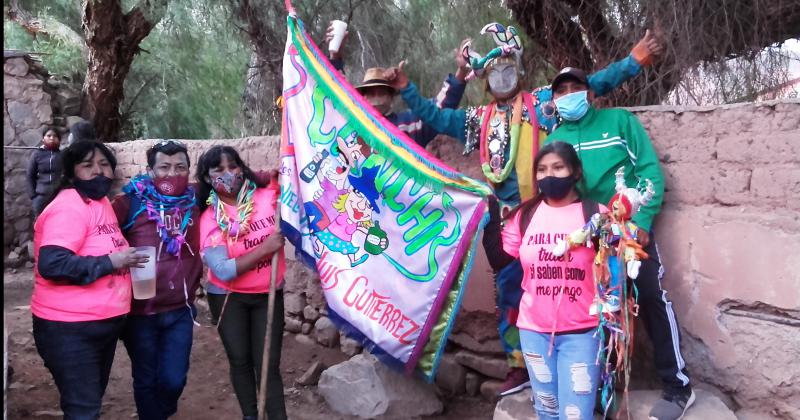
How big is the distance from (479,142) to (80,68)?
38.0ft

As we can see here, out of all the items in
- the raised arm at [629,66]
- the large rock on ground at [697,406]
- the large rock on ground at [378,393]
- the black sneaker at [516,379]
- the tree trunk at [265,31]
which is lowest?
the large rock on ground at [378,393]

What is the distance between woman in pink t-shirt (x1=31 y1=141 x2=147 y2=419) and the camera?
3.05 meters

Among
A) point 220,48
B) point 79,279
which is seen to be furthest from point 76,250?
point 220,48

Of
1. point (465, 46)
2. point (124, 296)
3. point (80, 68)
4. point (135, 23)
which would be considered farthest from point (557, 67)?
point (80, 68)

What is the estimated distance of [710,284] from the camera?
11.0 ft

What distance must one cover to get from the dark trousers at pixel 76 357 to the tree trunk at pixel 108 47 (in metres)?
7.37

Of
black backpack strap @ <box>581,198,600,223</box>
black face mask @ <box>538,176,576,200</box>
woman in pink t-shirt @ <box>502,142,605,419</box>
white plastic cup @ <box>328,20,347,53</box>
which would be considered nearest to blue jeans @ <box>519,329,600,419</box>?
woman in pink t-shirt @ <box>502,142,605,419</box>

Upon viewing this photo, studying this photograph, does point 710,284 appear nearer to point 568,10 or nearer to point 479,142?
point 479,142

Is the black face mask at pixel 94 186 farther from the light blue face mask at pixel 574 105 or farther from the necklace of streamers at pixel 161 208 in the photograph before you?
the light blue face mask at pixel 574 105

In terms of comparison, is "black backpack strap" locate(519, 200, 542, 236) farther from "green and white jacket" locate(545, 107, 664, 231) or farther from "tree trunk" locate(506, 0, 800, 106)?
"tree trunk" locate(506, 0, 800, 106)

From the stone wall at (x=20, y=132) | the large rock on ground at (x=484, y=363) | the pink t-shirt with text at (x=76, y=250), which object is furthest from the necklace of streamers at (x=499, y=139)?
the stone wall at (x=20, y=132)

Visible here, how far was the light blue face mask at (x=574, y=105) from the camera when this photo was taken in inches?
134

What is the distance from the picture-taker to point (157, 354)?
11.9 feet

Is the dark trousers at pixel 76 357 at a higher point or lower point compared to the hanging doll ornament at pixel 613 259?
lower
